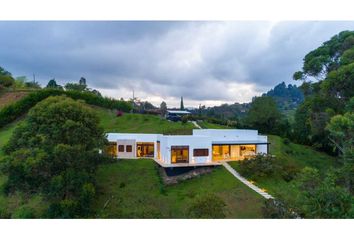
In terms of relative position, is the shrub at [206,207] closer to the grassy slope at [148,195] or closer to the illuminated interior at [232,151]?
the grassy slope at [148,195]

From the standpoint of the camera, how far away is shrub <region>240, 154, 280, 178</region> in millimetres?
20875

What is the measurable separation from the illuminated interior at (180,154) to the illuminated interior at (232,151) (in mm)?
2610

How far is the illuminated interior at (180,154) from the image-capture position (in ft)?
74.0

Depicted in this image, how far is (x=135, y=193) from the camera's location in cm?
1970

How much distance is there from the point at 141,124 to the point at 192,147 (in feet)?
Answer: 42.2

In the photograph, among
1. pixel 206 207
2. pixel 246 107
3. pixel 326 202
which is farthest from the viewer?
pixel 246 107

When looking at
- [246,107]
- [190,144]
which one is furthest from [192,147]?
[246,107]

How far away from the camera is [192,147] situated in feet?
74.8

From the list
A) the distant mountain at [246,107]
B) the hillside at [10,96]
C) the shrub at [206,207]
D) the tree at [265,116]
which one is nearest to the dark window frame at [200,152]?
the shrub at [206,207]

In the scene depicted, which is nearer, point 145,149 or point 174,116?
point 145,149

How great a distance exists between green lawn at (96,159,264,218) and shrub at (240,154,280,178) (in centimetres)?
116

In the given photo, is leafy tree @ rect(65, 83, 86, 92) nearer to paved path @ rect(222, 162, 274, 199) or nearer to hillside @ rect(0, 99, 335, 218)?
hillside @ rect(0, 99, 335, 218)

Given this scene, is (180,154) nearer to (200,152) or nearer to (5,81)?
(200,152)

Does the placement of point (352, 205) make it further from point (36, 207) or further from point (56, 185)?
point (36, 207)
